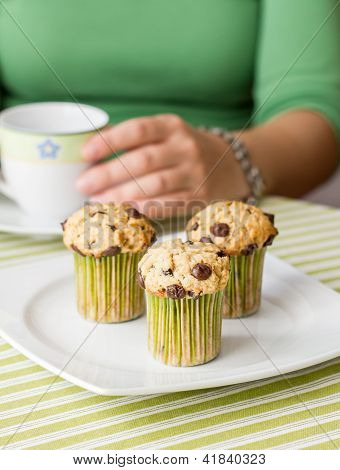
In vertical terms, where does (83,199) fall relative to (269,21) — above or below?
below

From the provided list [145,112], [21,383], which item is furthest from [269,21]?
[21,383]

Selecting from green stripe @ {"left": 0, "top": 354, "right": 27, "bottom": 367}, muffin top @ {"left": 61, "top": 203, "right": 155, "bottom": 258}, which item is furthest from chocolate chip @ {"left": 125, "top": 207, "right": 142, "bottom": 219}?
green stripe @ {"left": 0, "top": 354, "right": 27, "bottom": 367}

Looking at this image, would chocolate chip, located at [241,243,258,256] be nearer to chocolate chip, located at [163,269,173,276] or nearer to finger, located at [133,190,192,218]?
chocolate chip, located at [163,269,173,276]

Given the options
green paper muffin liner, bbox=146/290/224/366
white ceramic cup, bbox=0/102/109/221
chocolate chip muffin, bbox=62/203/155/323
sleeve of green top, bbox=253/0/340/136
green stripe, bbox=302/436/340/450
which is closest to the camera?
green stripe, bbox=302/436/340/450

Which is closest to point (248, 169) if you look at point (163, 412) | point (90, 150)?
point (90, 150)
